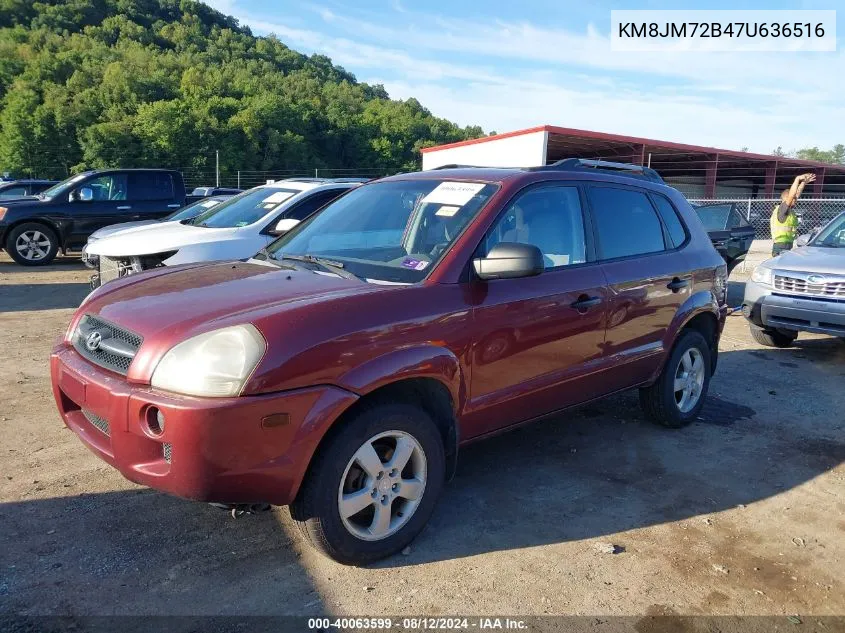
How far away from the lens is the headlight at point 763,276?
7.50 metres

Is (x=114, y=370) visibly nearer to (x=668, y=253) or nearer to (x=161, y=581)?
(x=161, y=581)

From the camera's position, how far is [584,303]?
377cm

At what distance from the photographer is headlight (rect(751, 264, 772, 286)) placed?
750 cm

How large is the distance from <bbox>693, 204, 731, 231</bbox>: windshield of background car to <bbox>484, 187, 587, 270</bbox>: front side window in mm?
9247

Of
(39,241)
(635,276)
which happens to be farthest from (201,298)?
(39,241)

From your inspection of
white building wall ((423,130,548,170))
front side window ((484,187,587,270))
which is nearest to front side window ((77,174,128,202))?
front side window ((484,187,587,270))

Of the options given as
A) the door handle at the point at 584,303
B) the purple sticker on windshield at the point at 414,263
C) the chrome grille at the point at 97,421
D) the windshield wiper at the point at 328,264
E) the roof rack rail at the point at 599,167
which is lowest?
the chrome grille at the point at 97,421

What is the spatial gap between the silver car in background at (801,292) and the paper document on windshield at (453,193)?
506cm

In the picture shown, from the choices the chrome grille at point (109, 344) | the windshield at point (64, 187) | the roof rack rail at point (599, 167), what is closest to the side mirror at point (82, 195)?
the windshield at point (64, 187)

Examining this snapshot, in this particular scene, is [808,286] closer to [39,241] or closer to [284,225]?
[284,225]

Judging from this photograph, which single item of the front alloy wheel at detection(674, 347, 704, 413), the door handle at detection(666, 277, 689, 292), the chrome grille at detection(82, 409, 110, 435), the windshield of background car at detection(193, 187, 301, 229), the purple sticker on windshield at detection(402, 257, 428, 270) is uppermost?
the windshield of background car at detection(193, 187, 301, 229)

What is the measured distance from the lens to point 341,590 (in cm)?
278

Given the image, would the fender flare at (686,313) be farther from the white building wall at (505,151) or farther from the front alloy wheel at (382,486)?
the white building wall at (505,151)

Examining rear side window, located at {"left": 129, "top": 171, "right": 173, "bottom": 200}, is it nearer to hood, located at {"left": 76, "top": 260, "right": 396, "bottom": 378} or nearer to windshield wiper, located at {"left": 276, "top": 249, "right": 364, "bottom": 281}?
hood, located at {"left": 76, "top": 260, "right": 396, "bottom": 378}
